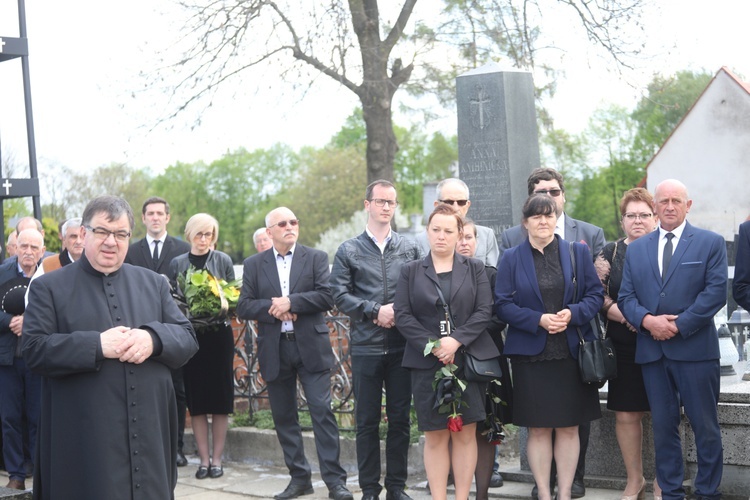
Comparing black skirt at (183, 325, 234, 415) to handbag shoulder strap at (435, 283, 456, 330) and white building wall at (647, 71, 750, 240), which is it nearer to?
handbag shoulder strap at (435, 283, 456, 330)

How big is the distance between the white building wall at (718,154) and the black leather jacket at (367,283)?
1328 inches

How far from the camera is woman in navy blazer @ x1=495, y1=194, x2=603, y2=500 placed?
19.8 feet

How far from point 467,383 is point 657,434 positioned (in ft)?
4.09

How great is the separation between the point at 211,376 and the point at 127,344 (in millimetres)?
3917

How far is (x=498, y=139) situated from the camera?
31.7 ft

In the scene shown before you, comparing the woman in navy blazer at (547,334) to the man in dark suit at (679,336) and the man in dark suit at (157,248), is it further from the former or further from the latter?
the man in dark suit at (157,248)

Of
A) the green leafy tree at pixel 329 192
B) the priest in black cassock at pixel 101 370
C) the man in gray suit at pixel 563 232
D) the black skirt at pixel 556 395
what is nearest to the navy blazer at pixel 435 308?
the black skirt at pixel 556 395

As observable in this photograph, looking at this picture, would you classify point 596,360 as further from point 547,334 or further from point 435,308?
point 435,308

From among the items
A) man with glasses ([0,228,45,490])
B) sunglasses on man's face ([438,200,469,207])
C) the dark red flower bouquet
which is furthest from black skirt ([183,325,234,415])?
the dark red flower bouquet

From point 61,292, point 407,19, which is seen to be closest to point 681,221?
point 61,292

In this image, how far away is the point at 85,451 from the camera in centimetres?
447

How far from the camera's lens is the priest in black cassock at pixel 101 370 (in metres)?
4.46

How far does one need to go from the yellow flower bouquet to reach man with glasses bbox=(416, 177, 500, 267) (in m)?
1.85

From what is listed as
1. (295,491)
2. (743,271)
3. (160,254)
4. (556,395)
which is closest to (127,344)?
(556,395)
